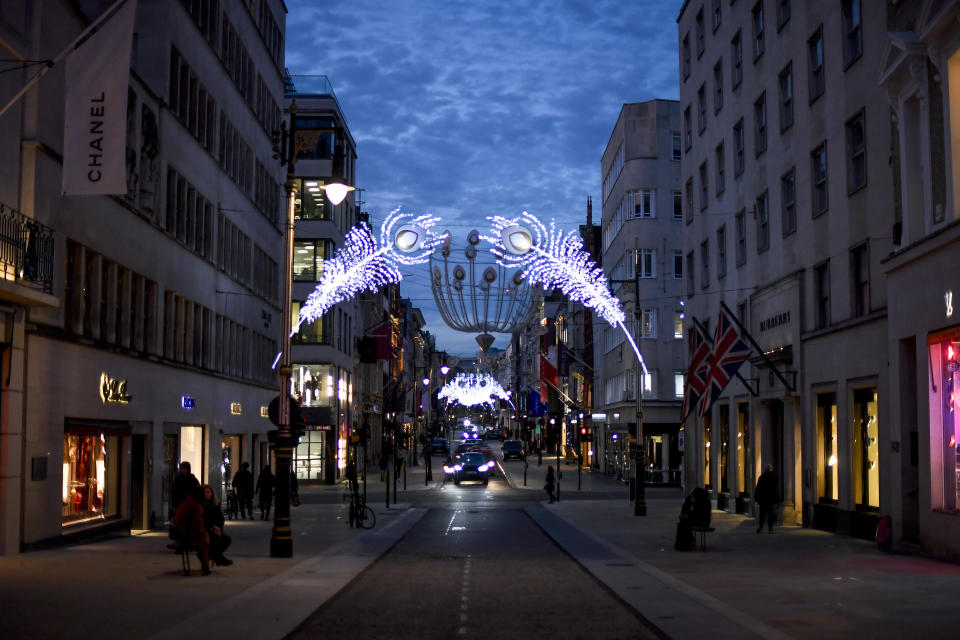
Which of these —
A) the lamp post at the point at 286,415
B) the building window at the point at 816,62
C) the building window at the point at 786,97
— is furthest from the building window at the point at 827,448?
the lamp post at the point at 286,415

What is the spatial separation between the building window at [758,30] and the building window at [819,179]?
7.31 metres

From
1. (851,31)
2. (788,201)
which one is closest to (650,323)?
(788,201)

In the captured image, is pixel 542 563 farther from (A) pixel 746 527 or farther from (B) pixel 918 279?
(A) pixel 746 527

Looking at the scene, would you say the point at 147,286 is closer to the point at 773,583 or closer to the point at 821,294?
the point at 821,294

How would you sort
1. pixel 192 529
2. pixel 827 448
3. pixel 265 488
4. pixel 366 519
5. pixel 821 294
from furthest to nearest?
1. pixel 265 488
2. pixel 366 519
3. pixel 821 294
4. pixel 827 448
5. pixel 192 529

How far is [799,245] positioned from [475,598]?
2032 cm

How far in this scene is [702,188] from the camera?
154 ft

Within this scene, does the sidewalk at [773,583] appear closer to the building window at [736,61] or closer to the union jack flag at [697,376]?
the union jack flag at [697,376]

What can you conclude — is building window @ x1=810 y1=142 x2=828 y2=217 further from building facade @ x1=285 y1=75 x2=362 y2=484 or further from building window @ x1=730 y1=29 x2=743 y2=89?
building facade @ x1=285 y1=75 x2=362 y2=484

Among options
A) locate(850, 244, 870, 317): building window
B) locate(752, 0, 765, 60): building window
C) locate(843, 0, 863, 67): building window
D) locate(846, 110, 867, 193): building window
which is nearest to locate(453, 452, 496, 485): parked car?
locate(752, 0, 765, 60): building window

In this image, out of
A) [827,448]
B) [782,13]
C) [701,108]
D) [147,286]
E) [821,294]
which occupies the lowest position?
[827,448]

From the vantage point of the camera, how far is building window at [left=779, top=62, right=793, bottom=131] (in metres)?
34.9

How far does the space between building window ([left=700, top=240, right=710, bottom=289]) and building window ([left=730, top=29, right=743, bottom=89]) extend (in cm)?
711

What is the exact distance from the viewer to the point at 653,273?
68.4 m
